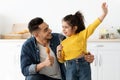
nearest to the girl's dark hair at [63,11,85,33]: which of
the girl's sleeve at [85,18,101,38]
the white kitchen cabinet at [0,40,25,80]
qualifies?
the girl's sleeve at [85,18,101,38]

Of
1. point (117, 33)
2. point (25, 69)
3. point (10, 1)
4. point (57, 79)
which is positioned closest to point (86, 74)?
point (57, 79)

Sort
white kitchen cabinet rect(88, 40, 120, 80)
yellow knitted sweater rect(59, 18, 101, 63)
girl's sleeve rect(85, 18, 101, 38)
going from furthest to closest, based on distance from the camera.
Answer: white kitchen cabinet rect(88, 40, 120, 80) < yellow knitted sweater rect(59, 18, 101, 63) < girl's sleeve rect(85, 18, 101, 38)

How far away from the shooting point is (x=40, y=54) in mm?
2387

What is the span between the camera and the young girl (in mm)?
2217

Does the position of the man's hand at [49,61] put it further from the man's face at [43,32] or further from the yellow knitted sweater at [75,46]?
the man's face at [43,32]

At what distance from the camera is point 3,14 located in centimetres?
441

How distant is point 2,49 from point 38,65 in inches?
73.2

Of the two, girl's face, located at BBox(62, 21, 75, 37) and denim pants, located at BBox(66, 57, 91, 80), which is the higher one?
girl's face, located at BBox(62, 21, 75, 37)

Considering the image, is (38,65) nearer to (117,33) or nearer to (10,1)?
(117,33)

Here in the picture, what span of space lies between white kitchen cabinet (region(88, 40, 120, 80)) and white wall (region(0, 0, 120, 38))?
16.8 inches

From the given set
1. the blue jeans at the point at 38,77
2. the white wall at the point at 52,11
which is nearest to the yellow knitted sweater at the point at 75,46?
the blue jeans at the point at 38,77

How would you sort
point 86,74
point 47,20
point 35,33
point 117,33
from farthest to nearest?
point 47,20
point 117,33
point 35,33
point 86,74

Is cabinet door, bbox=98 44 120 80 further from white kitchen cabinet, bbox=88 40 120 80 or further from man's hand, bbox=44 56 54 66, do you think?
man's hand, bbox=44 56 54 66

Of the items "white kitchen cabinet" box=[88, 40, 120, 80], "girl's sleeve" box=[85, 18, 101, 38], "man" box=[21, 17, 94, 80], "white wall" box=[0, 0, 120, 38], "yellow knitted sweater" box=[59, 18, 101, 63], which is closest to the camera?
"girl's sleeve" box=[85, 18, 101, 38]
